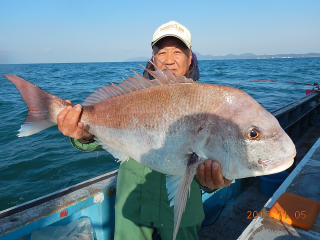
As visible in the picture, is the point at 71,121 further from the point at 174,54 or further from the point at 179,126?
the point at 174,54

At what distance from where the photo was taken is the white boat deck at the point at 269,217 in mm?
1955

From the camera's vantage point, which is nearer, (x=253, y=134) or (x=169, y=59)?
(x=253, y=134)

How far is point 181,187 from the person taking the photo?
4.97ft

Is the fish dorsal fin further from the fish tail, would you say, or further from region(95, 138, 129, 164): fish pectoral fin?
region(95, 138, 129, 164): fish pectoral fin

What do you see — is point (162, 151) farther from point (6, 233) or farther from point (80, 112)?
point (6, 233)

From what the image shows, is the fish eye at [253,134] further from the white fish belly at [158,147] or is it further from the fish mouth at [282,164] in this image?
the white fish belly at [158,147]

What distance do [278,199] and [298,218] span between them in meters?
0.26

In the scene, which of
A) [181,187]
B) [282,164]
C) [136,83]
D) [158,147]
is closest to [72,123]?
[136,83]

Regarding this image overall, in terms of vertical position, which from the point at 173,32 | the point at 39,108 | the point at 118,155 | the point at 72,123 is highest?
the point at 173,32

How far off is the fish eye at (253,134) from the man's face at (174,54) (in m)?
1.35

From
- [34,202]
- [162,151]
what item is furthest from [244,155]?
[34,202]

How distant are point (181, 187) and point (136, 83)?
996mm

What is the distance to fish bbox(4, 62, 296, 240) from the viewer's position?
4.89 ft

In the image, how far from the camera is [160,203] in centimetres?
211
